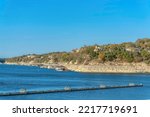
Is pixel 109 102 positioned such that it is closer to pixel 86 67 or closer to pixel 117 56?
pixel 86 67

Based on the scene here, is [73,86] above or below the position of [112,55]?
below

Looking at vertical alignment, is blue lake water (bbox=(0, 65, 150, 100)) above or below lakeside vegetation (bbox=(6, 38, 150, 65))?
below

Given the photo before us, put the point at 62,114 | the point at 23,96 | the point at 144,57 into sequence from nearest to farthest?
the point at 62,114 < the point at 23,96 < the point at 144,57

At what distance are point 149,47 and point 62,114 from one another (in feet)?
541

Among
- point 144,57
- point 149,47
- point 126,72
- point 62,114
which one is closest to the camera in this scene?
point 62,114

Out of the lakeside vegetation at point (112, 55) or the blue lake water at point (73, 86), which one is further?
the lakeside vegetation at point (112, 55)

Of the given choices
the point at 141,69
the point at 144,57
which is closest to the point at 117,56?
the point at 144,57

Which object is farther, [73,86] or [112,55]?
[112,55]

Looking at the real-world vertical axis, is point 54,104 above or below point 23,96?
above

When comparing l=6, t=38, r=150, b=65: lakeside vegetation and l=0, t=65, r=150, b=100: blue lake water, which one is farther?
l=6, t=38, r=150, b=65: lakeside vegetation

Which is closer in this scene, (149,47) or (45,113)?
(45,113)

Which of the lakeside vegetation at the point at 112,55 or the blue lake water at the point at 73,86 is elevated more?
the lakeside vegetation at the point at 112,55

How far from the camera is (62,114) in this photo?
614cm

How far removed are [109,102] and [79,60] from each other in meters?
151
